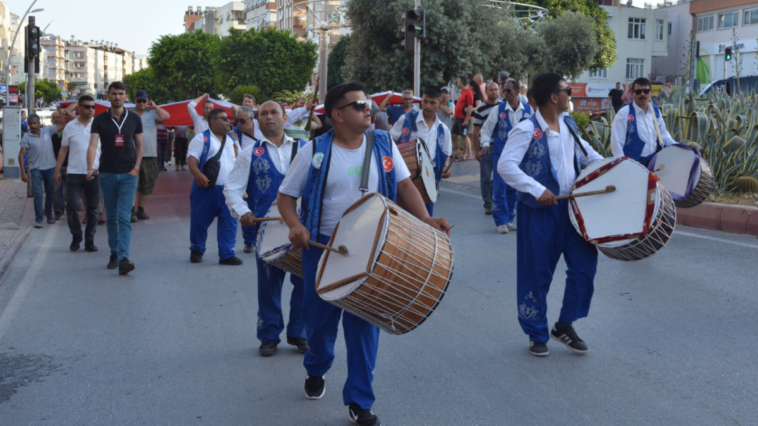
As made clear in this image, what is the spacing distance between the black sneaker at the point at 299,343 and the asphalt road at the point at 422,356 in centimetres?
8

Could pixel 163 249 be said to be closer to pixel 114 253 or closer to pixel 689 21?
pixel 114 253

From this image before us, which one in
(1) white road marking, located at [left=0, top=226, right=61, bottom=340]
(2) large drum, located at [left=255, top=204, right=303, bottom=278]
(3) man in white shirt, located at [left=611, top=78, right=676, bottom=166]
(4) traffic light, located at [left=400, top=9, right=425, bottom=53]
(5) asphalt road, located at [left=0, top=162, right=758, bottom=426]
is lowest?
(1) white road marking, located at [left=0, top=226, right=61, bottom=340]

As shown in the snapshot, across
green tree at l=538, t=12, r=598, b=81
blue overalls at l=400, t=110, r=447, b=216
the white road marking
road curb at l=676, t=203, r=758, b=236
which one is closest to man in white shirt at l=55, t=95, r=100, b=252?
the white road marking

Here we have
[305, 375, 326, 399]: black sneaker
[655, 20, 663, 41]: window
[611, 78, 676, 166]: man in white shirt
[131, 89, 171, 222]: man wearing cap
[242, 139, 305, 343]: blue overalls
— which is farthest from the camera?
[655, 20, 663, 41]: window

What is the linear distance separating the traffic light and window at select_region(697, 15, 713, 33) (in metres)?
54.5

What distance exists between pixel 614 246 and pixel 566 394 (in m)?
1.00

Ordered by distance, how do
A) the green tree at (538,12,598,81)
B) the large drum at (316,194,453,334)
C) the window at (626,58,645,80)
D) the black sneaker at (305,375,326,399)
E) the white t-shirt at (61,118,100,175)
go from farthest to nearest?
the window at (626,58,645,80), the green tree at (538,12,598,81), the white t-shirt at (61,118,100,175), the black sneaker at (305,375,326,399), the large drum at (316,194,453,334)

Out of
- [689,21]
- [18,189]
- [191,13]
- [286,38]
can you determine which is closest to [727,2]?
[689,21]

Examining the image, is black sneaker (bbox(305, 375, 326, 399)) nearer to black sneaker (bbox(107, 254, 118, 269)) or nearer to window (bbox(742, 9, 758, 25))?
black sneaker (bbox(107, 254, 118, 269))

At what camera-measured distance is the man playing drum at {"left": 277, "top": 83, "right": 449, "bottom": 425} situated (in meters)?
4.02

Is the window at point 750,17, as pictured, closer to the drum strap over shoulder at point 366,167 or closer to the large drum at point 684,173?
the large drum at point 684,173

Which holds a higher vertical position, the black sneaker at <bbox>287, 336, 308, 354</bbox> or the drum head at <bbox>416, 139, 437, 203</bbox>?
the drum head at <bbox>416, 139, 437, 203</bbox>

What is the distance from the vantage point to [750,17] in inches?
2361

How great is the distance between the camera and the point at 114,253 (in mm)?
8625
